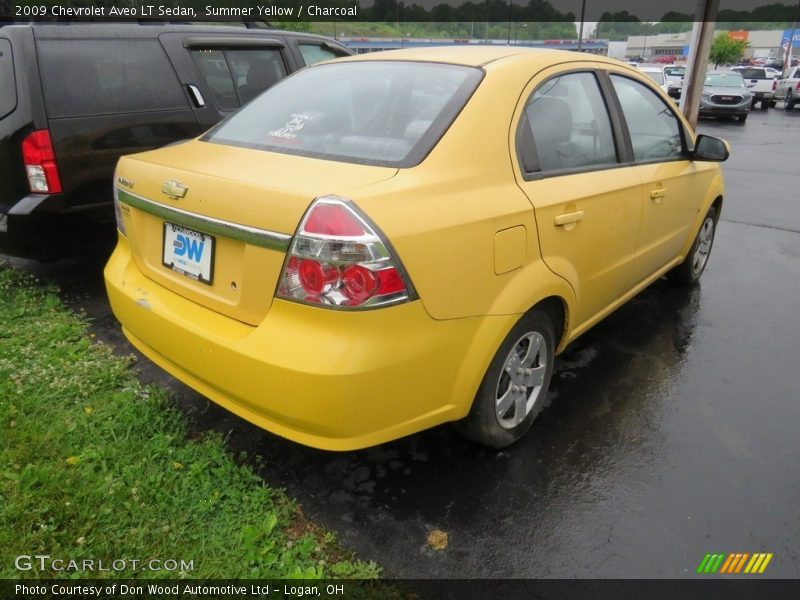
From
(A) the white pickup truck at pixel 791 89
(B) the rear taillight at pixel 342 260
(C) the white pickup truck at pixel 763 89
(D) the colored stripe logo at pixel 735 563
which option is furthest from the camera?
(C) the white pickup truck at pixel 763 89

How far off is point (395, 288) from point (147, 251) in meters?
1.25

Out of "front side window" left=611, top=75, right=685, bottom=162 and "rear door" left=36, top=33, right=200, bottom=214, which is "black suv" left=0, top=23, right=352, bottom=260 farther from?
"front side window" left=611, top=75, right=685, bottom=162

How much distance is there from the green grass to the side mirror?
325 centimetres

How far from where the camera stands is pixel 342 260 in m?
1.90

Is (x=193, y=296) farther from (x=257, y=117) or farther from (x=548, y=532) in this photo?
(x=548, y=532)

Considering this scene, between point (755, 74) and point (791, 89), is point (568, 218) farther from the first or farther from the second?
point (755, 74)

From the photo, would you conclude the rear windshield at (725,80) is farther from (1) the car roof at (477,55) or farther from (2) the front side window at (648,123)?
(1) the car roof at (477,55)

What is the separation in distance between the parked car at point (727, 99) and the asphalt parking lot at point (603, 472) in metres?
20.2

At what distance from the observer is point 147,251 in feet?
8.50

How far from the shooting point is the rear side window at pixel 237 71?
4762 millimetres

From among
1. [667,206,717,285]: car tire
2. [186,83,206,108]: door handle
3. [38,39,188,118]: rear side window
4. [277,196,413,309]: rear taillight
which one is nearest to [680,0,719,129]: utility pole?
[667,206,717,285]: car tire

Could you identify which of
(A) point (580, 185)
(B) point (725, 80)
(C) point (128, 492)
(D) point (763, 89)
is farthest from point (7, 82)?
(D) point (763, 89)

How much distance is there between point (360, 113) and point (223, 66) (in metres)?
2.88

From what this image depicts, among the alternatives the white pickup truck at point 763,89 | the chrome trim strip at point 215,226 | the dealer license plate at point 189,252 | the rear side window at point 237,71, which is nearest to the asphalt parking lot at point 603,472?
the chrome trim strip at point 215,226
